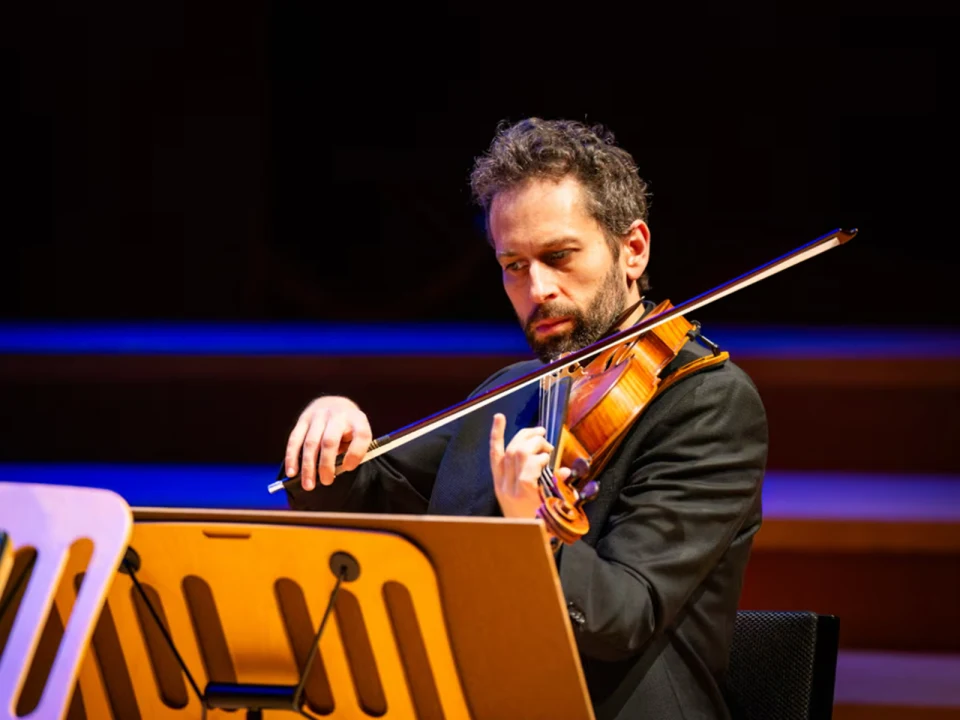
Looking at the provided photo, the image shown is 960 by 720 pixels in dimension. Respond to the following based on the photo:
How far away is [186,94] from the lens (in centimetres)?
422

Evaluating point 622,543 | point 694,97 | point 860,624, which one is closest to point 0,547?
point 622,543

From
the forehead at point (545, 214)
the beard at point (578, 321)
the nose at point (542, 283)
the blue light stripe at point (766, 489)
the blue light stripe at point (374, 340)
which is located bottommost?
the blue light stripe at point (766, 489)

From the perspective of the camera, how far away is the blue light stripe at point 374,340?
3.23 metres

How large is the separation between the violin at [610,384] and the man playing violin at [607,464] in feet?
0.10

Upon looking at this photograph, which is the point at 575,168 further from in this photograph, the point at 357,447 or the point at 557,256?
the point at 357,447

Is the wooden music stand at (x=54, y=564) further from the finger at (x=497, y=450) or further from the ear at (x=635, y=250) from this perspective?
the ear at (x=635, y=250)

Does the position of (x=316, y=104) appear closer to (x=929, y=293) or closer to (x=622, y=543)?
(x=929, y=293)

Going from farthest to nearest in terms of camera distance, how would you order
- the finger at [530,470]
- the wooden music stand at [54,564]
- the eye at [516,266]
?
1. the eye at [516,266]
2. the finger at [530,470]
3. the wooden music stand at [54,564]

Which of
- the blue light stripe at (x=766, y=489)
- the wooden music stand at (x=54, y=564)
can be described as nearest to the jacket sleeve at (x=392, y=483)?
the wooden music stand at (x=54, y=564)

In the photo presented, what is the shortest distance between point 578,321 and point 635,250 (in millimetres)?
169

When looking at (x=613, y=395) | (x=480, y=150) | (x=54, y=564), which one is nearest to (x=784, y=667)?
(x=613, y=395)

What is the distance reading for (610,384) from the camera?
137cm

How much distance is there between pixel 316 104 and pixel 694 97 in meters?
1.45

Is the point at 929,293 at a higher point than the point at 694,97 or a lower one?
lower
